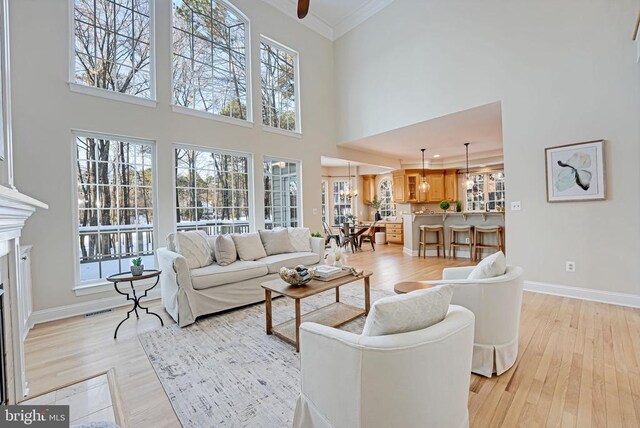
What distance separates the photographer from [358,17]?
19.5 ft

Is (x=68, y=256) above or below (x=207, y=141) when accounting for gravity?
below

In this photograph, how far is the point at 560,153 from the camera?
3543 millimetres

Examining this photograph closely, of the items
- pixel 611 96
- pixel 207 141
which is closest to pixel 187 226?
pixel 207 141

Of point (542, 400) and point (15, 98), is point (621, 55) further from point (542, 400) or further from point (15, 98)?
point (15, 98)

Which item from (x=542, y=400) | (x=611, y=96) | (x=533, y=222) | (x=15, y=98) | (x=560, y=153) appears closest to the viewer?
(x=542, y=400)

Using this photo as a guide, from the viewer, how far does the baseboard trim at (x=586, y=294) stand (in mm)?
3146

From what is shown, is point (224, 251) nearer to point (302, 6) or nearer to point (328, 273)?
point (328, 273)

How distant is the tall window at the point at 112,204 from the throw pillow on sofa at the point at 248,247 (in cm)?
133

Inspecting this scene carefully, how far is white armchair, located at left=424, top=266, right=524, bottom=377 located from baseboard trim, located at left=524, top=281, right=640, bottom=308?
241 cm

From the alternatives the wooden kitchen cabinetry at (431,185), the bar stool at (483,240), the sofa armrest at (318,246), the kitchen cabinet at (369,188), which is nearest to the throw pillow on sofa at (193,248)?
the sofa armrest at (318,246)

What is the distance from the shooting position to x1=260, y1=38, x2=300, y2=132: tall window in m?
5.50

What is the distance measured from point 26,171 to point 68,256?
104 centimetres

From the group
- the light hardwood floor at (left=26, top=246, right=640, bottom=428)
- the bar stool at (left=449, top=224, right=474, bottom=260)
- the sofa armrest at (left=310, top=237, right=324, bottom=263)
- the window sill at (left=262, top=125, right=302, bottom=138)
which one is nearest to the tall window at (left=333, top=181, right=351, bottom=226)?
the bar stool at (left=449, top=224, right=474, bottom=260)

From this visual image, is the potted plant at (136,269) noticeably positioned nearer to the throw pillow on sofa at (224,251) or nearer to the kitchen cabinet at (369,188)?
the throw pillow on sofa at (224,251)
